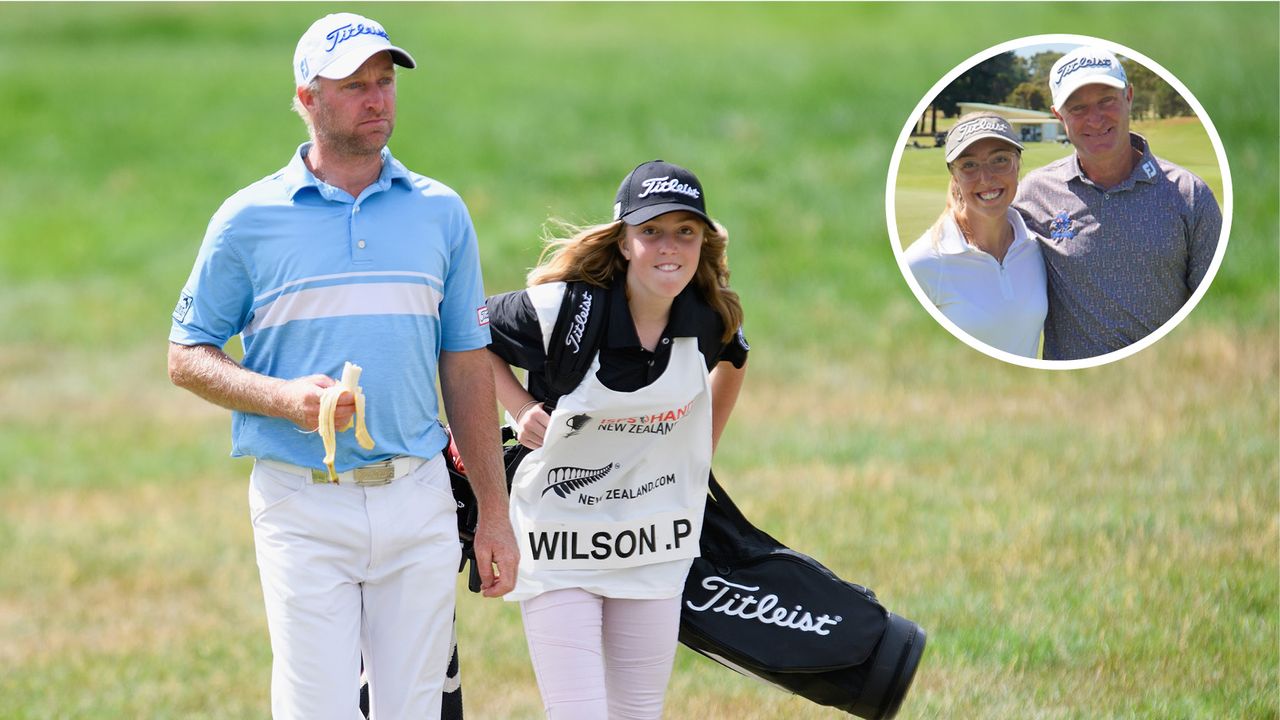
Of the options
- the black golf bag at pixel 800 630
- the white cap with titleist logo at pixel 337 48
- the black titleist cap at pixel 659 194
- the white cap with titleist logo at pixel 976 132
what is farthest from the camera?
the black golf bag at pixel 800 630

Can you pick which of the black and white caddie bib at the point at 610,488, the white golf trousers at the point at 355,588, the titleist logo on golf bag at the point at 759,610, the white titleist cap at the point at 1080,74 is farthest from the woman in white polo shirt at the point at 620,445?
the white titleist cap at the point at 1080,74

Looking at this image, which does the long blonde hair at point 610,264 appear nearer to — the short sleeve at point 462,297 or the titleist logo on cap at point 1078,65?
the short sleeve at point 462,297

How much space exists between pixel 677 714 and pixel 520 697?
0.86 meters

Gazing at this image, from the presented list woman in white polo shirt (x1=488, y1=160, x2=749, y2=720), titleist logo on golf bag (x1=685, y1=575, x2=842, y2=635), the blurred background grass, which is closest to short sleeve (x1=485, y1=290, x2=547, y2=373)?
woman in white polo shirt (x1=488, y1=160, x2=749, y2=720)

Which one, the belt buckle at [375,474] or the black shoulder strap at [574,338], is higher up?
the black shoulder strap at [574,338]

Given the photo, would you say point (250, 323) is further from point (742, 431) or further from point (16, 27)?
point (16, 27)

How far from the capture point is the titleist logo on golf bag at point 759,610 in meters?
5.52

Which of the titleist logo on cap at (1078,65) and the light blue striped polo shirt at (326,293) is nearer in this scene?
the titleist logo on cap at (1078,65)

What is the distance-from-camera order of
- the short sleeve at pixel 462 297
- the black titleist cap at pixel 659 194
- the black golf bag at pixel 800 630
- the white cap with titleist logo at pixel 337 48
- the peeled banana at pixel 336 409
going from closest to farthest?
the peeled banana at pixel 336 409, the white cap with titleist logo at pixel 337 48, the short sleeve at pixel 462 297, the black titleist cap at pixel 659 194, the black golf bag at pixel 800 630

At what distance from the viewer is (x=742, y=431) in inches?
507

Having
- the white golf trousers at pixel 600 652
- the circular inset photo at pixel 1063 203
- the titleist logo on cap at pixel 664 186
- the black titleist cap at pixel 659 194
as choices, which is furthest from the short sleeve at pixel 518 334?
the circular inset photo at pixel 1063 203

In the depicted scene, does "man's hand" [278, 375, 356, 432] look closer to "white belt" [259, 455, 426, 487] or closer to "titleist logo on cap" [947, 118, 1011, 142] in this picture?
"white belt" [259, 455, 426, 487]

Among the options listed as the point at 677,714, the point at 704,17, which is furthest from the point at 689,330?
the point at 704,17

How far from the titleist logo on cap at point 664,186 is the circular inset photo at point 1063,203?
77 centimetres
